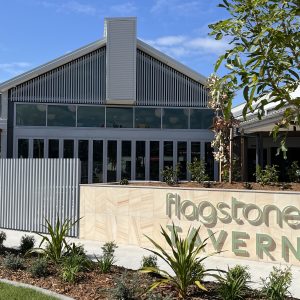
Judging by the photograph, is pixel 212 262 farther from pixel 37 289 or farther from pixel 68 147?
pixel 68 147

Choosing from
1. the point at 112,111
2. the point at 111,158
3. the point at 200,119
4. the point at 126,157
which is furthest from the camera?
the point at 200,119

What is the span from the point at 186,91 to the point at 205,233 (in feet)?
57.2

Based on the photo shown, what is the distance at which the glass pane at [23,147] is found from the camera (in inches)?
1036

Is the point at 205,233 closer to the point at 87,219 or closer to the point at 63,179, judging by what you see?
the point at 87,219

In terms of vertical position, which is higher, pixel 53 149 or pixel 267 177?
pixel 53 149

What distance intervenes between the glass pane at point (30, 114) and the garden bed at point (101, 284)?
1841 cm

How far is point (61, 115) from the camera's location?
1056 inches

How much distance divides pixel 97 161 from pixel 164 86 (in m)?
5.47

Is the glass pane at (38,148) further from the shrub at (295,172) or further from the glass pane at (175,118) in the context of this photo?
the shrub at (295,172)

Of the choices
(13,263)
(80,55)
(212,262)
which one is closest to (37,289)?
(13,263)

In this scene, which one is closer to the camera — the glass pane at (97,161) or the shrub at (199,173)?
the shrub at (199,173)

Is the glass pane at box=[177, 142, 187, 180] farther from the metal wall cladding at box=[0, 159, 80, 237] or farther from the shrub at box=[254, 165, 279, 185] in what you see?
the shrub at box=[254, 165, 279, 185]

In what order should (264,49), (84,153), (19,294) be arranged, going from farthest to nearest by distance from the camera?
(84,153) → (19,294) → (264,49)

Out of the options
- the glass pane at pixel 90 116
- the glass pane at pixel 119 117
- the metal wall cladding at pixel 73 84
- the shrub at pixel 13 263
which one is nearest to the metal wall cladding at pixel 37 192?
the shrub at pixel 13 263
